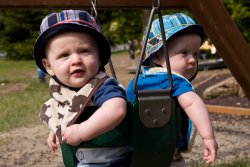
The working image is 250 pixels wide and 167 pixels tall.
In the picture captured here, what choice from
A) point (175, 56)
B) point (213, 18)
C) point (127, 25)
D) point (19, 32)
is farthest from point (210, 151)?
point (19, 32)

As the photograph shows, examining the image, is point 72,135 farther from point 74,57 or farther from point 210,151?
point 210,151

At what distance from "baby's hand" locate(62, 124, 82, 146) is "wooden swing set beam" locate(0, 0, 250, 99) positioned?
0.77m

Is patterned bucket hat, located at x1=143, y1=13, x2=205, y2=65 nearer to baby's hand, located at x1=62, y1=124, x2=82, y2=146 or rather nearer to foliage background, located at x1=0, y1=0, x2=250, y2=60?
baby's hand, located at x1=62, y1=124, x2=82, y2=146

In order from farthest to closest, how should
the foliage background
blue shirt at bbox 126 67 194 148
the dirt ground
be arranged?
1. the foliage background
2. the dirt ground
3. blue shirt at bbox 126 67 194 148

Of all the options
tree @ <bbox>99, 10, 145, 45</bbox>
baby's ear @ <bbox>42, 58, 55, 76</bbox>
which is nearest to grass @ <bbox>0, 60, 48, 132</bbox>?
baby's ear @ <bbox>42, 58, 55, 76</bbox>

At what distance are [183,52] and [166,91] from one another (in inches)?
15.8

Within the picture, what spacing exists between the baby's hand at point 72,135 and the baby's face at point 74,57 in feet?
0.67

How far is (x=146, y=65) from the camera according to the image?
2438 mm

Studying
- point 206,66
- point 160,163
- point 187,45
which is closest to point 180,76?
point 187,45

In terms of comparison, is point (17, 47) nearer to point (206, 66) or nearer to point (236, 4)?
point (206, 66)

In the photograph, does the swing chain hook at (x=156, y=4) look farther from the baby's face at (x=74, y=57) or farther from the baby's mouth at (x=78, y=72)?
the baby's mouth at (x=78, y=72)

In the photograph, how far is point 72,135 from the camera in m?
1.77

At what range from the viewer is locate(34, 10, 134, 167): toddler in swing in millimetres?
1777

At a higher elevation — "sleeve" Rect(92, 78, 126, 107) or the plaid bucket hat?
the plaid bucket hat
